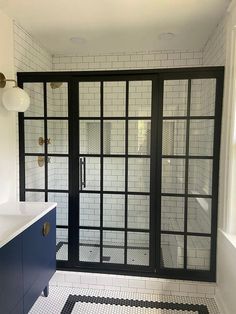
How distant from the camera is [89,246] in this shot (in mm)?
2553

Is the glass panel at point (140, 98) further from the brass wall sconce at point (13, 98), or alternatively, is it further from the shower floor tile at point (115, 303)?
the shower floor tile at point (115, 303)

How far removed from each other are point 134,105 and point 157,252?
1.48m

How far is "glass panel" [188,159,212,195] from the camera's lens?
2.33 m

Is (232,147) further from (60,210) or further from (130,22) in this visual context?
Answer: (60,210)

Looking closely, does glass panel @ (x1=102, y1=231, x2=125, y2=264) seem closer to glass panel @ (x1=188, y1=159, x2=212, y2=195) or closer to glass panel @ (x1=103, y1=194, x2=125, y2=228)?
glass panel @ (x1=103, y1=194, x2=125, y2=228)

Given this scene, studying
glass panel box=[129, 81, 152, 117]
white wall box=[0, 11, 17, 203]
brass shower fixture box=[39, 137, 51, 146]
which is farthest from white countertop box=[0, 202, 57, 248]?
glass panel box=[129, 81, 152, 117]

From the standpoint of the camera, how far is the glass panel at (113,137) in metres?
2.44

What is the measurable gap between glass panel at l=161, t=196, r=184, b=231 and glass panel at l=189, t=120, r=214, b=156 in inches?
19.5

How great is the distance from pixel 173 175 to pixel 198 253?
0.80 metres

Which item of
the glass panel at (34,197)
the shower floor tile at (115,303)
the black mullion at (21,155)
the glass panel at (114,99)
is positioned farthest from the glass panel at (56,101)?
the shower floor tile at (115,303)

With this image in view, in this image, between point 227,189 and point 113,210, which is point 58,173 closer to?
point 113,210

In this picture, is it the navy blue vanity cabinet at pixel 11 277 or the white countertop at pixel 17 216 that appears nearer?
the navy blue vanity cabinet at pixel 11 277

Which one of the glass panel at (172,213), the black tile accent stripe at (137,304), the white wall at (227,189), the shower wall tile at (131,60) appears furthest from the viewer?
→ the shower wall tile at (131,60)

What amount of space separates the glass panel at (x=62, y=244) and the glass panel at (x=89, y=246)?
152 mm
